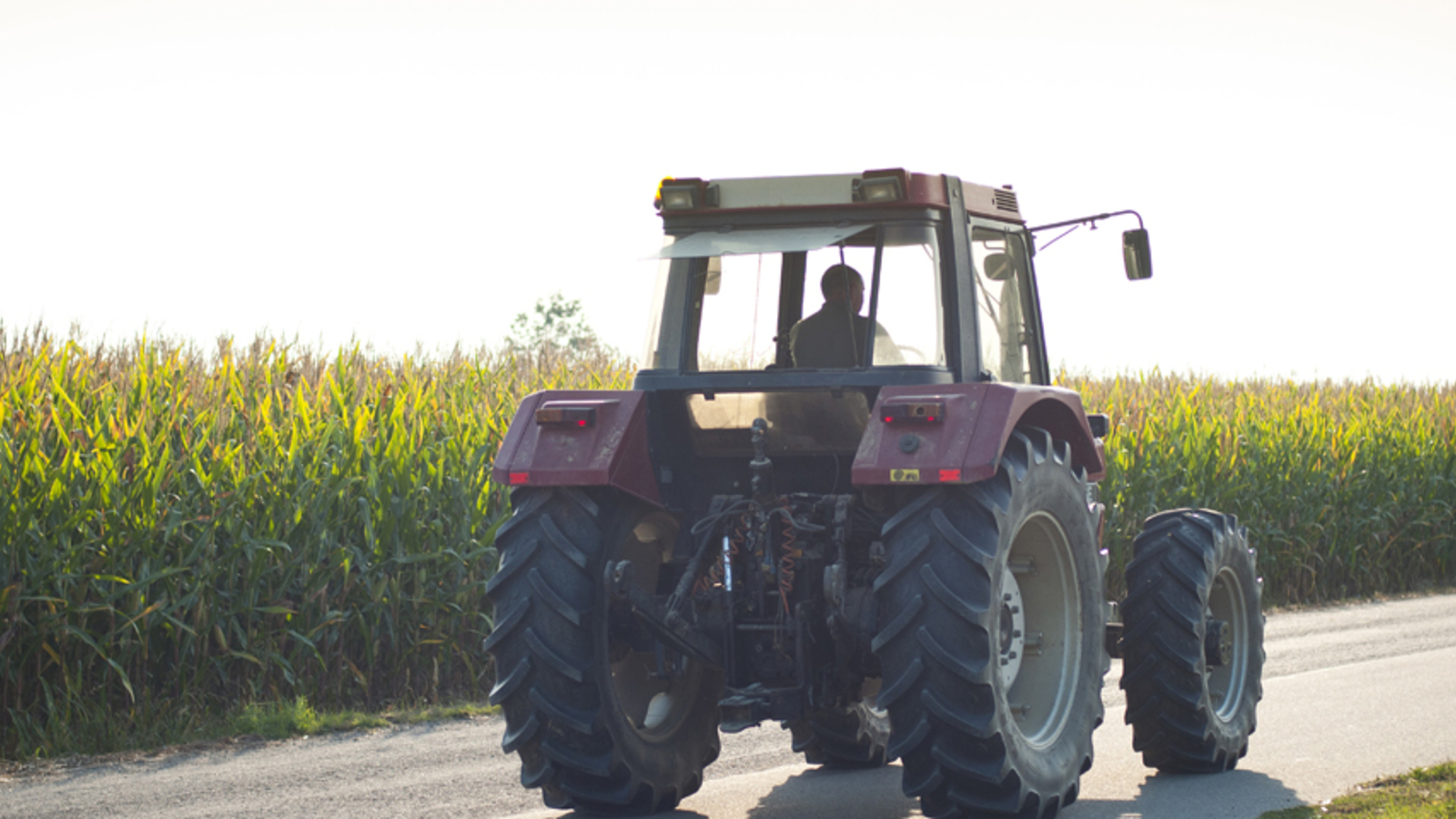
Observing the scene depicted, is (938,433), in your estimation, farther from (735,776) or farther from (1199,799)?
(735,776)

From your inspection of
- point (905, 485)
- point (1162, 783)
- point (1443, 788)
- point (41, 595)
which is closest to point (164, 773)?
point (41, 595)

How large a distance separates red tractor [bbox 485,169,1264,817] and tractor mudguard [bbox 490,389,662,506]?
0.04ft

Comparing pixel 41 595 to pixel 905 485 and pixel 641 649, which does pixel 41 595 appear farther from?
pixel 905 485

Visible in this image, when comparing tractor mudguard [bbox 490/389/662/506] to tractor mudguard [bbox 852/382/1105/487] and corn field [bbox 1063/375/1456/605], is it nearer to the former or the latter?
tractor mudguard [bbox 852/382/1105/487]

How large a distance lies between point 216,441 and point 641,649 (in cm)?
439

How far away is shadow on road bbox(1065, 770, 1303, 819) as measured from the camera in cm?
564

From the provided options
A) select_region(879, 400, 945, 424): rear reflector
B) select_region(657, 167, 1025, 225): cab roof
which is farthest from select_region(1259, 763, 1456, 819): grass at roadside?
select_region(657, 167, 1025, 225): cab roof

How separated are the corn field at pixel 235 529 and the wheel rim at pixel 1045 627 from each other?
4.51m

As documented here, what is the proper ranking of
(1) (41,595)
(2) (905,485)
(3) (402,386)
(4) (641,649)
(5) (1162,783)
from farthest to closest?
(3) (402,386)
(1) (41,595)
(5) (1162,783)
(4) (641,649)
(2) (905,485)

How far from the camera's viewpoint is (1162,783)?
6234 mm

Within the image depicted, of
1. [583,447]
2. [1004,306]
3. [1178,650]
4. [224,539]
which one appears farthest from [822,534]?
[224,539]

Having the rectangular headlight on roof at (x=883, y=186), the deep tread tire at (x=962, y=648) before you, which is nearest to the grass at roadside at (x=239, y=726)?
the deep tread tire at (x=962, y=648)

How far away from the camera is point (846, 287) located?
569 cm

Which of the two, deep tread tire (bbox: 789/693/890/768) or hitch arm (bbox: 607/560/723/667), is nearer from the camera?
hitch arm (bbox: 607/560/723/667)
